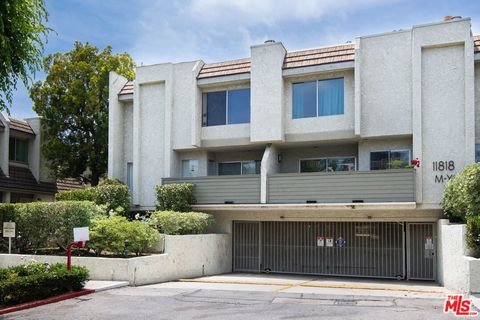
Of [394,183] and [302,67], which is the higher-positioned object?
[302,67]

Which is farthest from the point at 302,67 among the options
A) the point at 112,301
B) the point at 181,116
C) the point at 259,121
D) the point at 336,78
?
the point at 112,301

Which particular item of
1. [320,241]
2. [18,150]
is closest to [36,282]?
[320,241]

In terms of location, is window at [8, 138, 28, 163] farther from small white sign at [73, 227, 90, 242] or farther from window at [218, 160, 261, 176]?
small white sign at [73, 227, 90, 242]

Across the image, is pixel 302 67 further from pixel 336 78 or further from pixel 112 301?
pixel 112 301

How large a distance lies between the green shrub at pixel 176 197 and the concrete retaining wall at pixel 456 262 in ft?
31.7

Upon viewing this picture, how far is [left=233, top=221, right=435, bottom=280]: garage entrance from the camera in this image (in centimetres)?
2034

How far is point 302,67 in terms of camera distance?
2080 cm

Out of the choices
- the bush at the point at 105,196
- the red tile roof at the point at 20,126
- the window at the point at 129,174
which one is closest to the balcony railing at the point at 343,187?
the bush at the point at 105,196

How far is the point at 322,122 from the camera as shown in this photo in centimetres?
2069

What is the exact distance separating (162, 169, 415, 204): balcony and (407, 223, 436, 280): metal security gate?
2704 mm

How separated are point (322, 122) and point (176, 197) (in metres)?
6.61

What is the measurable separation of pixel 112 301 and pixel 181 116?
443 inches

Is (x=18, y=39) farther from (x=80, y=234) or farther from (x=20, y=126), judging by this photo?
(x=20, y=126)

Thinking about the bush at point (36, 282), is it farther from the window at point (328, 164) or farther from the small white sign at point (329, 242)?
the window at point (328, 164)
